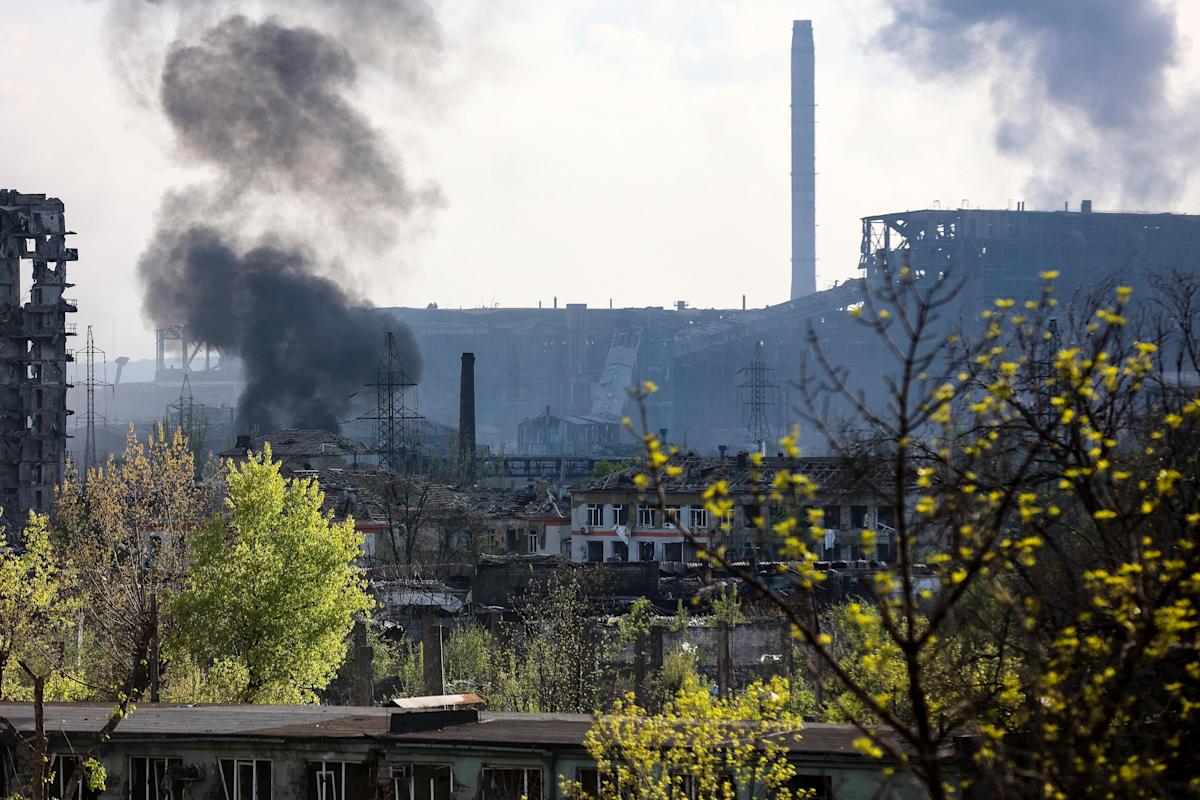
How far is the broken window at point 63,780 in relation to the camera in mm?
17141

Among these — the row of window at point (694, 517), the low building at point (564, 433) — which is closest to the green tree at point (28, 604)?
the row of window at point (694, 517)

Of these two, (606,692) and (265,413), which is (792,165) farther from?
(606,692)

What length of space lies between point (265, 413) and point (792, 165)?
277 feet

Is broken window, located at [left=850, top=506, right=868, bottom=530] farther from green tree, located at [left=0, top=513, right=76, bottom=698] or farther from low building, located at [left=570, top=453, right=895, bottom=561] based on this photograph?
green tree, located at [left=0, top=513, right=76, bottom=698]

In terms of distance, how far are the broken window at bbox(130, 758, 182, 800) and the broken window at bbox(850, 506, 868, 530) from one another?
39.4 metres

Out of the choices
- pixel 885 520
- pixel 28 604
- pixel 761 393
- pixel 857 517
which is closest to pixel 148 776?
pixel 28 604

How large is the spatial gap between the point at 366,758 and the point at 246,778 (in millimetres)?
1443

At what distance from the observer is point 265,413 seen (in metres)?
90.2

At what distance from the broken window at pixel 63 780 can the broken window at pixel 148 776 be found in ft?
1.53

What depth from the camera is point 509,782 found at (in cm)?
1566

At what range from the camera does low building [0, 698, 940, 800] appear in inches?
604

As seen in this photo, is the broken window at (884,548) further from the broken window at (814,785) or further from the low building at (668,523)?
the broken window at (814,785)

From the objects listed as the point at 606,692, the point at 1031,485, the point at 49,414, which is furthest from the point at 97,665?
the point at 49,414

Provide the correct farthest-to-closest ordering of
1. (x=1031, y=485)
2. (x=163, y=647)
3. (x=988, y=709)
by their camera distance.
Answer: (x=163, y=647) < (x=1031, y=485) < (x=988, y=709)
